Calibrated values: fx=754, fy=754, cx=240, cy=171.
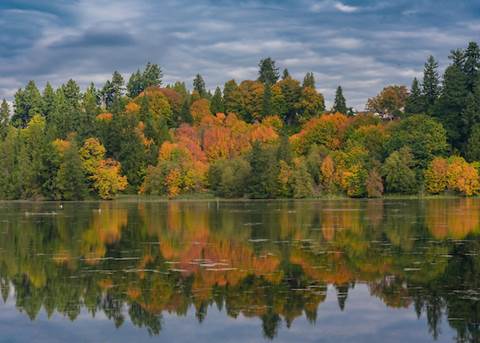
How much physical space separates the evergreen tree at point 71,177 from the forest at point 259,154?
0.17 metres

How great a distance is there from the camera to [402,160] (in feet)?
341

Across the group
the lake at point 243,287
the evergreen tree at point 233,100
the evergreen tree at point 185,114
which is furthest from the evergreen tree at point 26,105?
the lake at point 243,287

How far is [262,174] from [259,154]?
3185 millimetres

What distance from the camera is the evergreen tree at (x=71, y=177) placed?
104875 mm

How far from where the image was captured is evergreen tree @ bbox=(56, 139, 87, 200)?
10488 centimetres

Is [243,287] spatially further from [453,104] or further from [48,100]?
[48,100]

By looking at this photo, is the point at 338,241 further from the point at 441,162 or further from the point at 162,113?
the point at 162,113

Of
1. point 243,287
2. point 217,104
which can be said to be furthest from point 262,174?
point 243,287

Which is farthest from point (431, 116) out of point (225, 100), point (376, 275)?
point (376, 275)

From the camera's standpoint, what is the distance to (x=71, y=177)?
105 meters

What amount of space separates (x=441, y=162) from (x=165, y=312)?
89.2 meters

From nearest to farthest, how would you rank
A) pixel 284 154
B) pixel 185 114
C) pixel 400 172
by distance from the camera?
pixel 400 172 → pixel 284 154 → pixel 185 114

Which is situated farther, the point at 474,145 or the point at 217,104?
the point at 217,104

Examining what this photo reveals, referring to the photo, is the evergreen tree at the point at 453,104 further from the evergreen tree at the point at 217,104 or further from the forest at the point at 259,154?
the evergreen tree at the point at 217,104
